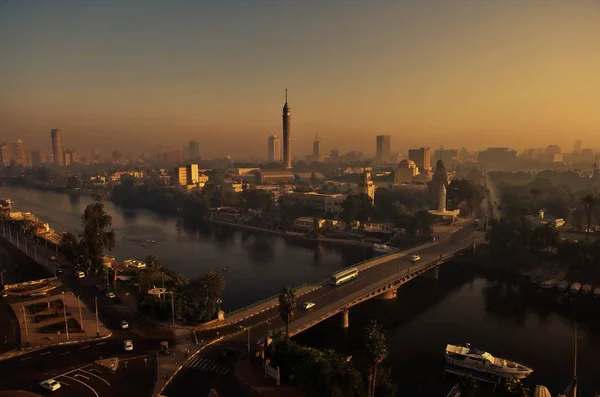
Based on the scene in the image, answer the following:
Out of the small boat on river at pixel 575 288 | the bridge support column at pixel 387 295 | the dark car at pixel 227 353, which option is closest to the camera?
the dark car at pixel 227 353

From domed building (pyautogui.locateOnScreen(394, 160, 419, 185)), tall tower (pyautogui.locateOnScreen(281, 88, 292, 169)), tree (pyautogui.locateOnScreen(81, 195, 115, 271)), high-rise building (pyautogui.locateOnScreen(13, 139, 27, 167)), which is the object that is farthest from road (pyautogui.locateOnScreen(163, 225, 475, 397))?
high-rise building (pyautogui.locateOnScreen(13, 139, 27, 167))

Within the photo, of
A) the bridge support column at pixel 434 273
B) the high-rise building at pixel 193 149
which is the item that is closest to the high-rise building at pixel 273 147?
the high-rise building at pixel 193 149

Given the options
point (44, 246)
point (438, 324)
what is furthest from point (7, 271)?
point (438, 324)

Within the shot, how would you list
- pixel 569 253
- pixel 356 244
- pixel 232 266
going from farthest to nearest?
pixel 356 244 < pixel 232 266 < pixel 569 253

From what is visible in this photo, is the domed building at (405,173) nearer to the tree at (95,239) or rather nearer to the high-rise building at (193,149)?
the tree at (95,239)

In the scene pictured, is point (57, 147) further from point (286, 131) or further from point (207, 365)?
point (207, 365)

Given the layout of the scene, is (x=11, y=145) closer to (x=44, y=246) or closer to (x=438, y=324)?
(x=44, y=246)
